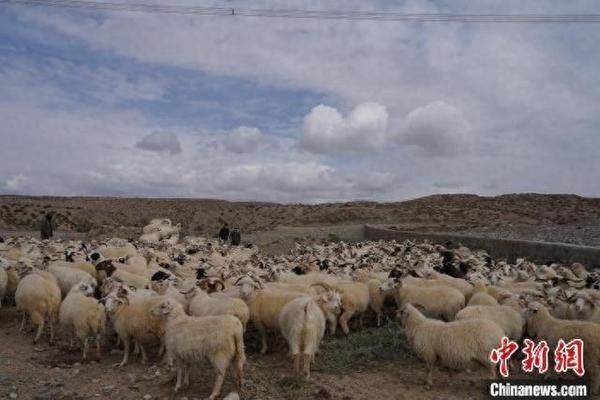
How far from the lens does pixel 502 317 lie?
29.2 ft

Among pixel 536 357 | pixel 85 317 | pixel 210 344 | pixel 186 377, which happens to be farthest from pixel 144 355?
pixel 536 357

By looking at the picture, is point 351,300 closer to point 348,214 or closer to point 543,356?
point 543,356

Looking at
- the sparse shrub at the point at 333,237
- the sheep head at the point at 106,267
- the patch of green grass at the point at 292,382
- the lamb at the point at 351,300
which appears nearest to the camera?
the patch of green grass at the point at 292,382

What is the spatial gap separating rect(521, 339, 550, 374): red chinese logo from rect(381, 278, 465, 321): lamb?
1.96 metres

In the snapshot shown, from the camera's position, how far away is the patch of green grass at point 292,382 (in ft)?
26.1

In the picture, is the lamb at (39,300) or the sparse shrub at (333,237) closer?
the lamb at (39,300)

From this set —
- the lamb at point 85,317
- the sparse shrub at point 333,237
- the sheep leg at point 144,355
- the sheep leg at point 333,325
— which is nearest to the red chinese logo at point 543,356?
the sheep leg at point 333,325

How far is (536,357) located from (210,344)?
4658 mm

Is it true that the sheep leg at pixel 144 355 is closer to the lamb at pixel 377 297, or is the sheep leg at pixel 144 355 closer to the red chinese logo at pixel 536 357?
the lamb at pixel 377 297

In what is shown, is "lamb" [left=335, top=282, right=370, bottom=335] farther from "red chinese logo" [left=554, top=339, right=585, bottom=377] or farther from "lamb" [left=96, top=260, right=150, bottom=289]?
"lamb" [left=96, top=260, right=150, bottom=289]

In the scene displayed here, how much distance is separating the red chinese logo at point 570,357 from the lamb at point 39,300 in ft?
27.1

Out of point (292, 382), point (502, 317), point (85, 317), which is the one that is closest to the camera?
point (292, 382)

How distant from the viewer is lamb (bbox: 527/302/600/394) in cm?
746

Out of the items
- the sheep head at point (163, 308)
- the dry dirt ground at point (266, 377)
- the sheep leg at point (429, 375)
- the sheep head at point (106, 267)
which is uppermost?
the sheep head at point (106, 267)
